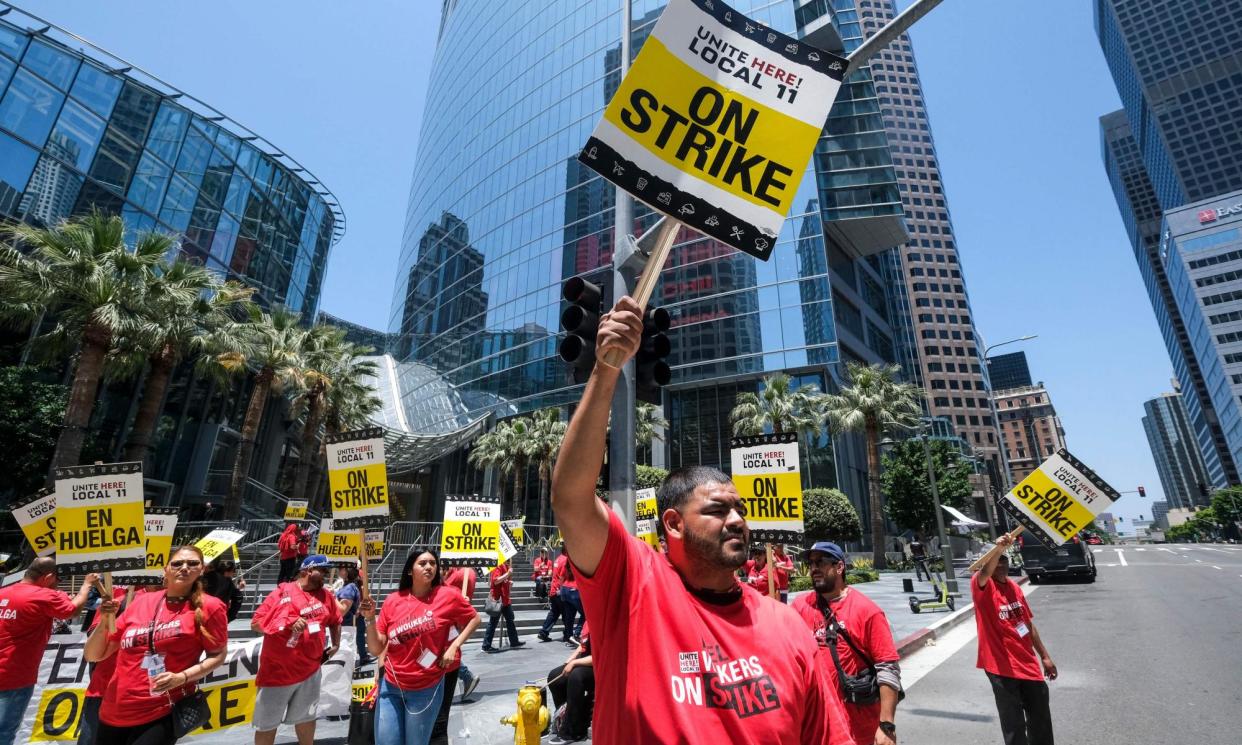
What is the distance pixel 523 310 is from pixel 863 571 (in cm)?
3221

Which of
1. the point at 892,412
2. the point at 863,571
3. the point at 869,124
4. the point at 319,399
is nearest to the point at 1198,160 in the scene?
the point at 869,124

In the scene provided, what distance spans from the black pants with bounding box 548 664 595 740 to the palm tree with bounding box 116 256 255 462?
1883 cm

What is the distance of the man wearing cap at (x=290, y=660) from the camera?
17.4 ft

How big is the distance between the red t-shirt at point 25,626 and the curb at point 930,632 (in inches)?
396

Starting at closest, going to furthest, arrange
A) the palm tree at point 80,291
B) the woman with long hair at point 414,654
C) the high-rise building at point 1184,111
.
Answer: the woman with long hair at point 414,654, the palm tree at point 80,291, the high-rise building at point 1184,111

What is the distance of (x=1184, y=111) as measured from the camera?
143 meters

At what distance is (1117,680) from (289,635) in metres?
11.0

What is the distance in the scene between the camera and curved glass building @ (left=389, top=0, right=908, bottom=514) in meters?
39.2

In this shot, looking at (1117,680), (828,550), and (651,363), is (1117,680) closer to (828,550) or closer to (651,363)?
(828,550)

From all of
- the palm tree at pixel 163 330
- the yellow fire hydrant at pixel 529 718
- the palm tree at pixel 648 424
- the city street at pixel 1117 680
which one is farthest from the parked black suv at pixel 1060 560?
the palm tree at pixel 163 330

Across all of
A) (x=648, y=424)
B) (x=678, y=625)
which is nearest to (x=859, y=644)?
(x=678, y=625)

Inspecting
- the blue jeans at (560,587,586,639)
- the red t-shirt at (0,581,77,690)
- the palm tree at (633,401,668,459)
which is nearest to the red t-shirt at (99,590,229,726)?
the red t-shirt at (0,581,77,690)

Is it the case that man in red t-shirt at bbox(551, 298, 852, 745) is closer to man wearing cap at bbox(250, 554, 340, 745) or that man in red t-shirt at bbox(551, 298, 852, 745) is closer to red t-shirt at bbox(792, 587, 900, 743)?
red t-shirt at bbox(792, 587, 900, 743)

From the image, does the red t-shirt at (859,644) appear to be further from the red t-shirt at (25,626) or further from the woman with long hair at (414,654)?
the red t-shirt at (25,626)
